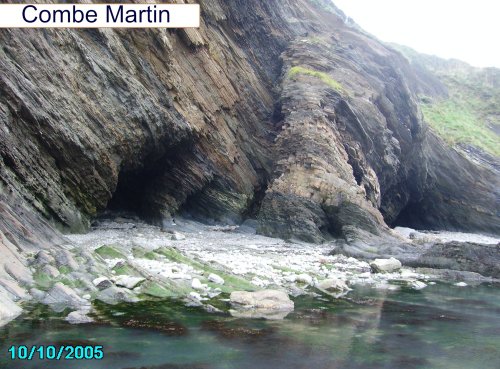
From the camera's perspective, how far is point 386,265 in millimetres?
21922

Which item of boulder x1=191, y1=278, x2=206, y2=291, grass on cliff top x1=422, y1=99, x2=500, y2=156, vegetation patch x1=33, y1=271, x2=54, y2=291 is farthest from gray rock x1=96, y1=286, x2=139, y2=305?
grass on cliff top x1=422, y1=99, x2=500, y2=156

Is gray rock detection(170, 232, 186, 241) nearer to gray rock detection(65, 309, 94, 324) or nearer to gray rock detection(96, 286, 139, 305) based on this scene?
gray rock detection(96, 286, 139, 305)

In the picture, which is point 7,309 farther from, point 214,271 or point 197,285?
point 214,271

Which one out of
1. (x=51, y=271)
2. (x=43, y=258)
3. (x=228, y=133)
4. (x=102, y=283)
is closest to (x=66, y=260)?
(x=43, y=258)

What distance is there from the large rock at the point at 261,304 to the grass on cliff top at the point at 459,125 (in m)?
45.8

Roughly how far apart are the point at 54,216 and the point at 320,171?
57.3ft

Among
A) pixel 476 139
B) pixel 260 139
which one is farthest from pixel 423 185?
pixel 260 139

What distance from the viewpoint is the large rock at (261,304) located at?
12.3 metres

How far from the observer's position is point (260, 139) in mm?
39062

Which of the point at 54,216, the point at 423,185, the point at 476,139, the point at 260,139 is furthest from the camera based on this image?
the point at 476,139

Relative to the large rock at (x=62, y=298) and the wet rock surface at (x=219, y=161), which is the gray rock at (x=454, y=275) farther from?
the large rock at (x=62, y=298)

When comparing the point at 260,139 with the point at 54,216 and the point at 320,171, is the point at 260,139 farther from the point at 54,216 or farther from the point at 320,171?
the point at 54,216

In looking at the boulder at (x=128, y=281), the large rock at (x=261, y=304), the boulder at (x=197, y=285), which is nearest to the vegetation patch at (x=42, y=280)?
the boulder at (x=128, y=281)

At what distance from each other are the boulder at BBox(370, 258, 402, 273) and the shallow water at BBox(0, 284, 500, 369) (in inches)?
292
